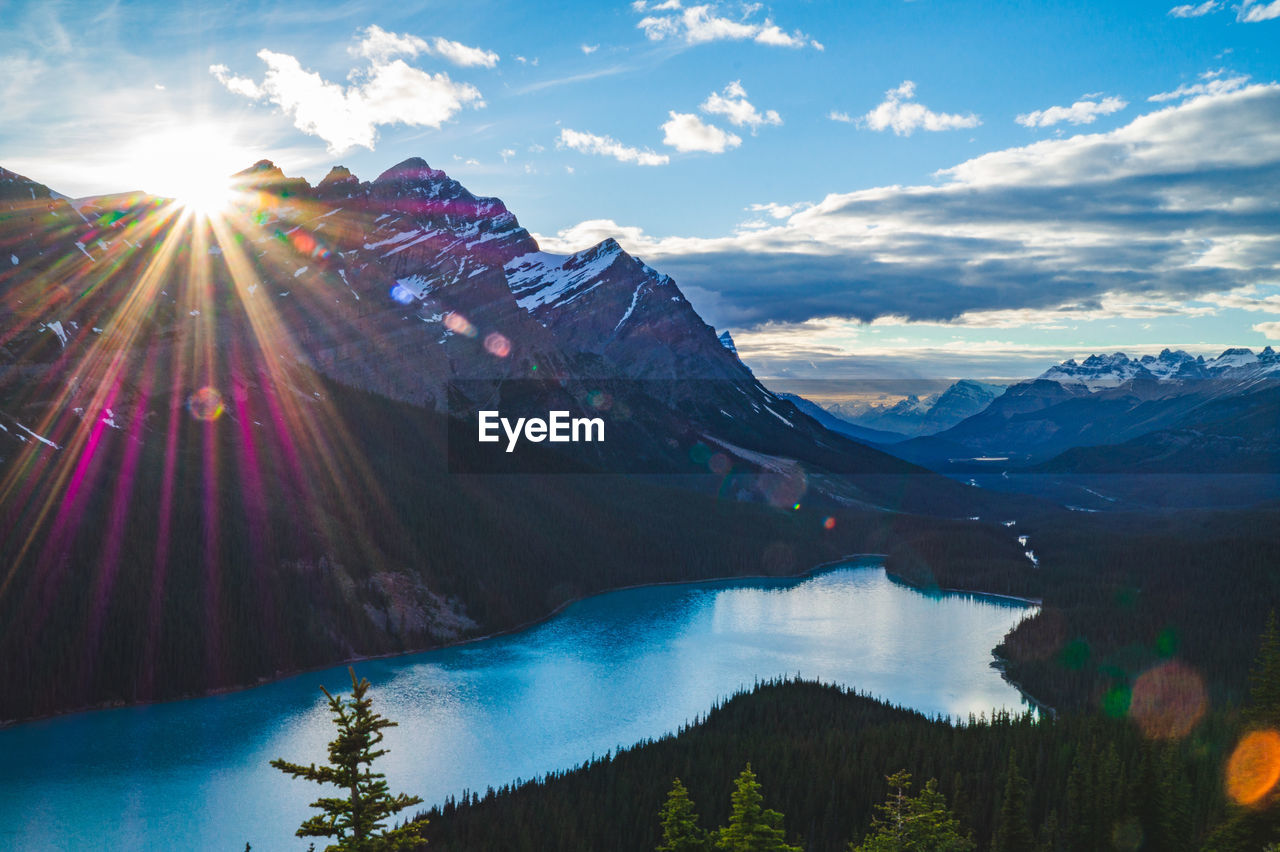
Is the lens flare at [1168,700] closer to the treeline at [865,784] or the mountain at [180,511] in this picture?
the treeline at [865,784]

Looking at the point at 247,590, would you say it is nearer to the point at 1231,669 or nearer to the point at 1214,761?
the point at 1214,761

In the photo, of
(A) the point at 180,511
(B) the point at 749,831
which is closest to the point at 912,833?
(B) the point at 749,831

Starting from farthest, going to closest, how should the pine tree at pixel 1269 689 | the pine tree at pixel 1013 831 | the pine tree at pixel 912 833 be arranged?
the pine tree at pixel 1013 831
the pine tree at pixel 1269 689
the pine tree at pixel 912 833

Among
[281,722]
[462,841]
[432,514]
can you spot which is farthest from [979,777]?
[432,514]

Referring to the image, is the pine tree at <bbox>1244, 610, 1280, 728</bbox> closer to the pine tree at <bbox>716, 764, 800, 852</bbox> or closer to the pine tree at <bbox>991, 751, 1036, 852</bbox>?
the pine tree at <bbox>991, 751, 1036, 852</bbox>

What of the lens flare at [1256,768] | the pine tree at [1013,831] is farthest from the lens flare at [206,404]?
the lens flare at [1256,768]

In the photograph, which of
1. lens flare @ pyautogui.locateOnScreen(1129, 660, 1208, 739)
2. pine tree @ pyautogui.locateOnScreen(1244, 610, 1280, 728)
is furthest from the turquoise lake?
pine tree @ pyautogui.locateOnScreen(1244, 610, 1280, 728)
